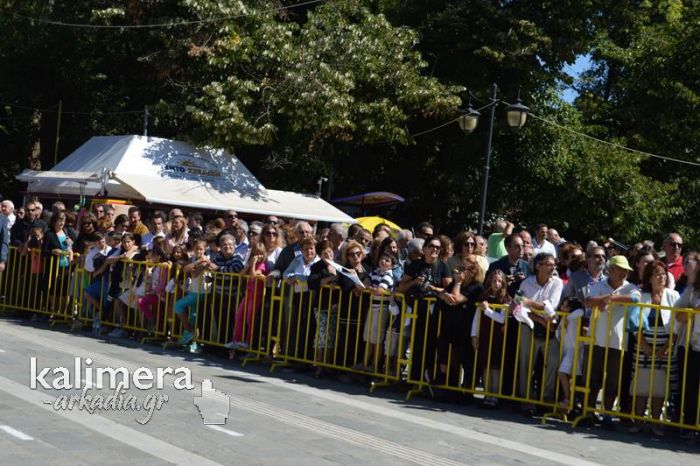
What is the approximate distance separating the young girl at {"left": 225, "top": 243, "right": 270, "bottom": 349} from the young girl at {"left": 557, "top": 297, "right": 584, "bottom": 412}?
4123 mm

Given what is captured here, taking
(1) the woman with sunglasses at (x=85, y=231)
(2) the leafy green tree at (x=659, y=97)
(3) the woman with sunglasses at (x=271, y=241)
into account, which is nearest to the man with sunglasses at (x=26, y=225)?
(1) the woman with sunglasses at (x=85, y=231)

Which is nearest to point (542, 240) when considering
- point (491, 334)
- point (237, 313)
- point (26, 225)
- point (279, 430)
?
point (491, 334)

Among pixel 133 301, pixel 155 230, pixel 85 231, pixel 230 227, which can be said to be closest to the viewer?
pixel 133 301

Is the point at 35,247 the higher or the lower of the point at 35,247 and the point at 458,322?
the higher

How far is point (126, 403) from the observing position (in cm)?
923

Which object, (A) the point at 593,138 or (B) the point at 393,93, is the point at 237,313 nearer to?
(B) the point at 393,93

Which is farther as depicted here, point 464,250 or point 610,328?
point 464,250

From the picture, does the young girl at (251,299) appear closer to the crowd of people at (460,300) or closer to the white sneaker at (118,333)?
the crowd of people at (460,300)

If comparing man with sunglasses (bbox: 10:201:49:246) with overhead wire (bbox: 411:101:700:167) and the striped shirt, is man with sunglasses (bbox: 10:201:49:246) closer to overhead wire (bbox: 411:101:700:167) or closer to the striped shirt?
the striped shirt

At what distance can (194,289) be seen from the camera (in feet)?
45.9

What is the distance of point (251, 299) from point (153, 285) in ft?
6.68

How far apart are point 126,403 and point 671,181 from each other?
2949cm

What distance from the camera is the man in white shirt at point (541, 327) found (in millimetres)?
10625

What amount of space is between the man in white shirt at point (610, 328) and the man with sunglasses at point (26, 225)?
9.96m
